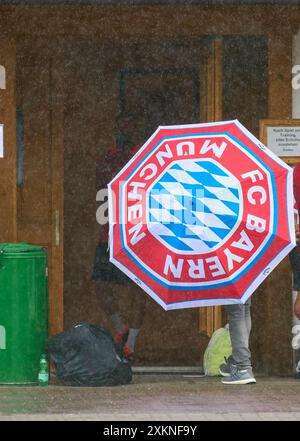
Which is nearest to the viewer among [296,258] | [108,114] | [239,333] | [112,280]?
[239,333]

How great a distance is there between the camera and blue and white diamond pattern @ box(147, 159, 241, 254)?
30.8 ft

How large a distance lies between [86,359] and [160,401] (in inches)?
36.2

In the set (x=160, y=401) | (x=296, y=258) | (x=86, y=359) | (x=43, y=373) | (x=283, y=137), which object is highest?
(x=283, y=137)

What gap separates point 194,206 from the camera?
9500mm

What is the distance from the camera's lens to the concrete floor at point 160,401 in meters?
9.05

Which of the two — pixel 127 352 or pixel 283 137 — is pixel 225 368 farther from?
pixel 283 137

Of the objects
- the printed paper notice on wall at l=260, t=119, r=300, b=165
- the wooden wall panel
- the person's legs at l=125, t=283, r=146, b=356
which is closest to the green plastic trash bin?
the wooden wall panel

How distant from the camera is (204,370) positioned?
11.4 meters

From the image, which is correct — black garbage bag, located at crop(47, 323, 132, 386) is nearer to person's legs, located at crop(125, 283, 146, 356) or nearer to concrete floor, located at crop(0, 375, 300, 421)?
concrete floor, located at crop(0, 375, 300, 421)

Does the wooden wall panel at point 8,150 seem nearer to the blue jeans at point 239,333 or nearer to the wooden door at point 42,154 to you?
the wooden door at point 42,154

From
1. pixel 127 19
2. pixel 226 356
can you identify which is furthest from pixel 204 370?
pixel 127 19

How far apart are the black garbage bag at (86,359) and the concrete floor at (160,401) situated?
9cm

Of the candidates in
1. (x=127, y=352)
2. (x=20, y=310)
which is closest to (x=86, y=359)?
(x=20, y=310)
